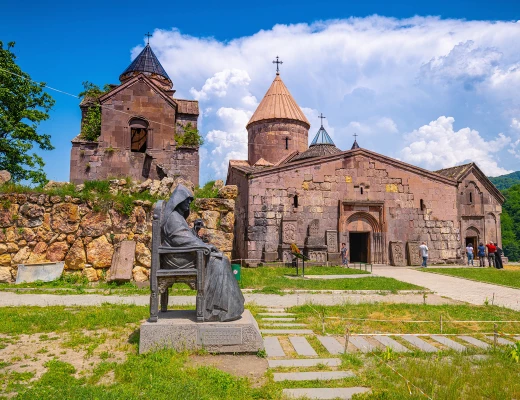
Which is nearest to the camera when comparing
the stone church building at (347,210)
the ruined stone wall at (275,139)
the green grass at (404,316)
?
the green grass at (404,316)

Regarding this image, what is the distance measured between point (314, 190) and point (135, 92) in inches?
376

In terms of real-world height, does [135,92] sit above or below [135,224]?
above

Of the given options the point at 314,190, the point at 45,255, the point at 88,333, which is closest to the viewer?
the point at 88,333

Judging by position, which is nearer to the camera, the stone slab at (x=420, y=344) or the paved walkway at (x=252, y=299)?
the stone slab at (x=420, y=344)

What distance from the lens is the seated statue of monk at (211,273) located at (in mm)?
5207

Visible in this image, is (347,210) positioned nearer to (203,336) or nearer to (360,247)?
(360,247)

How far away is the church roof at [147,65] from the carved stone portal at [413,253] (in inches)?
614

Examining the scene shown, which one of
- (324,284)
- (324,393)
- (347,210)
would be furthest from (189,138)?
(324,393)

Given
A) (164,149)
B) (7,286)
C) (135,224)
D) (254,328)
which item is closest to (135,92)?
→ (164,149)

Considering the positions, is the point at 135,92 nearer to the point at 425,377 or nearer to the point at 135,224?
the point at 135,224

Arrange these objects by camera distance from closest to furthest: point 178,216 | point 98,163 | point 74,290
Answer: point 178,216
point 74,290
point 98,163

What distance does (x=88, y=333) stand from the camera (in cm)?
597

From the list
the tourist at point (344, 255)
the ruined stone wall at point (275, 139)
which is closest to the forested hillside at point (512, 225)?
the ruined stone wall at point (275, 139)

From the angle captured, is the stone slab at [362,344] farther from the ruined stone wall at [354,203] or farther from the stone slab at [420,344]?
the ruined stone wall at [354,203]
